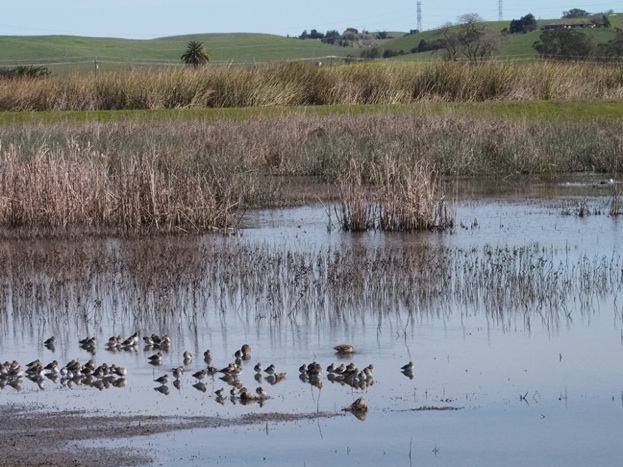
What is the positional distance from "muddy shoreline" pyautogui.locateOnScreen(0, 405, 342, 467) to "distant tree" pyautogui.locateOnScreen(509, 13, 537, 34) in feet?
363

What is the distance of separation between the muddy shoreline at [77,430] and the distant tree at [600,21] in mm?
104265

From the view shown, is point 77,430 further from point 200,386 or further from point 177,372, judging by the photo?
point 177,372

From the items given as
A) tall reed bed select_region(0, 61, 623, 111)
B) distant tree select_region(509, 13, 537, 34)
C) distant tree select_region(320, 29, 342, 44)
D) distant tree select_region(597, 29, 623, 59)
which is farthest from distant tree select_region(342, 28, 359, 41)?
tall reed bed select_region(0, 61, 623, 111)

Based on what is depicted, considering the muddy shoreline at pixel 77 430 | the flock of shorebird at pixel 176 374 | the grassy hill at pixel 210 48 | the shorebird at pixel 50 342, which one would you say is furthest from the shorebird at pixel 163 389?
the grassy hill at pixel 210 48

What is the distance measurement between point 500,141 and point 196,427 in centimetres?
1846

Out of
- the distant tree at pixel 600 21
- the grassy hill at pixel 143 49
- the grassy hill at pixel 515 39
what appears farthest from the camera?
the grassy hill at pixel 143 49

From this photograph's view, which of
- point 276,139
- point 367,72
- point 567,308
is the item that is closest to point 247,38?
point 367,72

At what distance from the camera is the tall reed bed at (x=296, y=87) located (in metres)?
35.4

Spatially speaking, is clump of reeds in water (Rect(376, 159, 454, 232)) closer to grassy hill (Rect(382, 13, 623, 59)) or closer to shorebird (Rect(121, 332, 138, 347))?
shorebird (Rect(121, 332, 138, 347))

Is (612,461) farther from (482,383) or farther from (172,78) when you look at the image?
(172,78)

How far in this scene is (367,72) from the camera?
A: 36.9 meters

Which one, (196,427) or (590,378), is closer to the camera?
(196,427)

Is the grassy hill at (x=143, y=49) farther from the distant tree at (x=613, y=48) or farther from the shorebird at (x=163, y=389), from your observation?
the shorebird at (x=163, y=389)

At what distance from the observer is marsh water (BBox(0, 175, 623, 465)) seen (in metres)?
7.78
